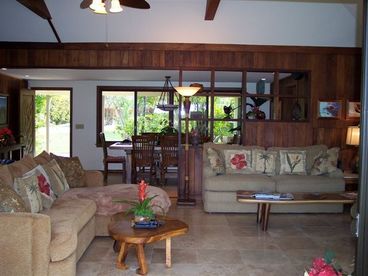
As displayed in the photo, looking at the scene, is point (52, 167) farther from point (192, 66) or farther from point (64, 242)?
point (192, 66)

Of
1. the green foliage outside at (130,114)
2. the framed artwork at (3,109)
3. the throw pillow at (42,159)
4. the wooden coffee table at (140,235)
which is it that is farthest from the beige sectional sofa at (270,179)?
the framed artwork at (3,109)

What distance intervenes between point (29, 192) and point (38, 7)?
3.14m

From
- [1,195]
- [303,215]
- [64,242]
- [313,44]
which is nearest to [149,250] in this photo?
[64,242]

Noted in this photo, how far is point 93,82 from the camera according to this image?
10195mm

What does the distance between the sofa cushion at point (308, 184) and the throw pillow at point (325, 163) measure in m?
0.25

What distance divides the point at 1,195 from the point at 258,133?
4.71 meters

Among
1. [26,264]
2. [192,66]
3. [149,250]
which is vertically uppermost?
[192,66]

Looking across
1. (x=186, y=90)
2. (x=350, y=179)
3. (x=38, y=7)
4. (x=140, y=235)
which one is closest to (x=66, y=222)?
(x=140, y=235)

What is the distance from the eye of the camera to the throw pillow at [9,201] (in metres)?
3.08

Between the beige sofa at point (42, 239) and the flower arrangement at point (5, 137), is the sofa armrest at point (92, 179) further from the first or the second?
the flower arrangement at point (5, 137)

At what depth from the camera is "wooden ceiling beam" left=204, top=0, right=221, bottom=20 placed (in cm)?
555

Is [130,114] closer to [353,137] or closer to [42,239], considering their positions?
[353,137]

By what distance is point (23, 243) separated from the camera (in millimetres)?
2932

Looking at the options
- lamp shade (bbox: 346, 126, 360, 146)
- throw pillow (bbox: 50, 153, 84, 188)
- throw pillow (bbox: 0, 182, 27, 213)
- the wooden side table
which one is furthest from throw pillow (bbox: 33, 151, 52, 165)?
lamp shade (bbox: 346, 126, 360, 146)
